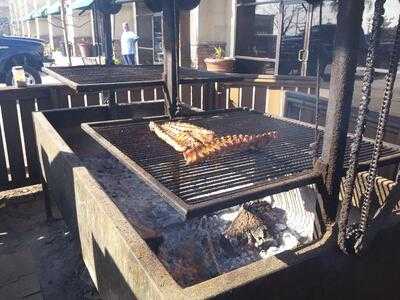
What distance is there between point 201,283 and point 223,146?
4.03ft

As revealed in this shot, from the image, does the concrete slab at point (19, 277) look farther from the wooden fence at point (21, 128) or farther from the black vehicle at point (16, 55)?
the black vehicle at point (16, 55)

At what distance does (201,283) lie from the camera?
1.75 metres

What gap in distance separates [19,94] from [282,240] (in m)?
4.05

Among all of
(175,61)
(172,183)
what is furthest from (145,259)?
(175,61)

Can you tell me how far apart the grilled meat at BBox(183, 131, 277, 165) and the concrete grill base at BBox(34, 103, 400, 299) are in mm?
635

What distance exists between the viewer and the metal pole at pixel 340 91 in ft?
6.03

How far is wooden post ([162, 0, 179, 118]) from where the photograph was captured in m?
3.78

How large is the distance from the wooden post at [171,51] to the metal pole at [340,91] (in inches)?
86.9

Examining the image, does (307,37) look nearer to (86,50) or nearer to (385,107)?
(385,107)

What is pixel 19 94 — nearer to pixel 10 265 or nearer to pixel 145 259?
pixel 10 265

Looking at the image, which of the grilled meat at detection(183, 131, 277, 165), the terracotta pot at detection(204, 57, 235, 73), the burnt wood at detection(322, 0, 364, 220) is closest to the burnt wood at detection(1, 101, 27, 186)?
the grilled meat at detection(183, 131, 277, 165)

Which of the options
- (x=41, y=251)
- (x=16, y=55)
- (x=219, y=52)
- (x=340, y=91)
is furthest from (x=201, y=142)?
(x=16, y=55)

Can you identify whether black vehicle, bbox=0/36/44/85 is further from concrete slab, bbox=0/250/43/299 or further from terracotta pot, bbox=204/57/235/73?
concrete slab, bbox=0/250/43/299

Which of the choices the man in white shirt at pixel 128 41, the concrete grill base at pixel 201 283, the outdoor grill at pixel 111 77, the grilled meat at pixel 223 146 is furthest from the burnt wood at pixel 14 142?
the man in white shirt at pixel 128 41
